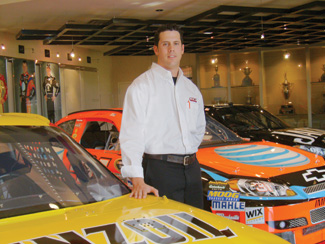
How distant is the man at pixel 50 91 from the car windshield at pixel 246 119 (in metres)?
8.31

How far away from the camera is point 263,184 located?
3.46m

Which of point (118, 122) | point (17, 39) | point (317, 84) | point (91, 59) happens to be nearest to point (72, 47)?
point (91, 59)

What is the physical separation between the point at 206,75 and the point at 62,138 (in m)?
14.1

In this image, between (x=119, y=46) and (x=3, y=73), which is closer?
(x=3, y=73)

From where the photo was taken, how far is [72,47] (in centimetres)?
1427

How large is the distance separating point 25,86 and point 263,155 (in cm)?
994

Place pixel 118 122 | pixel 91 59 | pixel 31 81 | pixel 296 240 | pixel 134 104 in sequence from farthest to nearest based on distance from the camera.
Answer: pixel 91 59 < pixel 31 81 < pixel 118 122 < pixel 296 240 < pixel 134 104

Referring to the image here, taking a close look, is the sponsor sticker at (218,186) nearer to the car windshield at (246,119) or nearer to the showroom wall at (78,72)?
the car windshield at (246,119)

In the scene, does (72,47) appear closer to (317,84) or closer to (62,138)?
(317,84)

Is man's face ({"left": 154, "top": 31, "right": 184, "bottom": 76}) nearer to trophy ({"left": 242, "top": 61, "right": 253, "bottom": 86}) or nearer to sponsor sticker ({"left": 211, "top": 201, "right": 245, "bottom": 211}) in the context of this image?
sponsor sticker ({"left": 211, "top": 201, "right": 245, "bottom": 211})

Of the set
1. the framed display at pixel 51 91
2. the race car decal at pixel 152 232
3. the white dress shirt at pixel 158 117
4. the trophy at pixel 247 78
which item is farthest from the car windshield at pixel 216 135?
the trophy at pixel 247 78

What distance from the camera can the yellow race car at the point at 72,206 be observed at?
5.17ft

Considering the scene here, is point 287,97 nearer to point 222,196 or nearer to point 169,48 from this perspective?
point 222,196

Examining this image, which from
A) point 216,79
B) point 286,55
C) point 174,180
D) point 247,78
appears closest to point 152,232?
point 174,180
